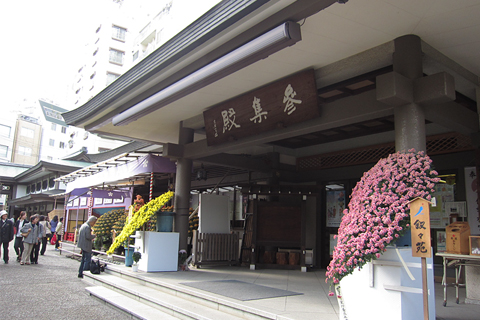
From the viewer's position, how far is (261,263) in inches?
326

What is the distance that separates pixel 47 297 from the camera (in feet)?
19.9

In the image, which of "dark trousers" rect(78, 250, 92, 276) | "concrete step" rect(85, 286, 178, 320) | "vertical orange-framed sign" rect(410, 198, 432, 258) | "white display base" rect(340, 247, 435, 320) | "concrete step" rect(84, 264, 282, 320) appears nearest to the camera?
"vertical orange-framed sign" rect(410, 198, 432, 258)

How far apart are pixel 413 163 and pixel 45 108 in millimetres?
55008

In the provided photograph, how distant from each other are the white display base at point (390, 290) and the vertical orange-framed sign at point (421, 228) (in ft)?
1.52

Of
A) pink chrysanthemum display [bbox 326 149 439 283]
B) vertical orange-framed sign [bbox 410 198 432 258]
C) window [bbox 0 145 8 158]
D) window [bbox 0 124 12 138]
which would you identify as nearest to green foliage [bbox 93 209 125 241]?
pink chrysanthemum display [bbox 326 149 439 283]

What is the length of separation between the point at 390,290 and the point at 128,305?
3.93 m

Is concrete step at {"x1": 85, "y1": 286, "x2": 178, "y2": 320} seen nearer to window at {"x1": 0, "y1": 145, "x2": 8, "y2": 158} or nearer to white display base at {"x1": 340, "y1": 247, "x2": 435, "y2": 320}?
white display base at {"x1": 340, "y1": 247, "x2": 435, "y2": 320}

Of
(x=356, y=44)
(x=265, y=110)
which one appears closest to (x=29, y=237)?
(x=265, y=110)

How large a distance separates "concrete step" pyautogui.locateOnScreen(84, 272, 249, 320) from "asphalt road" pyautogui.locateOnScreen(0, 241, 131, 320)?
36 cm

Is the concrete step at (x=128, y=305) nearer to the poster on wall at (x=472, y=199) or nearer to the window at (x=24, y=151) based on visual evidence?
the poster on wall at (x=472, y=199)

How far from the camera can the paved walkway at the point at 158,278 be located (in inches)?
172

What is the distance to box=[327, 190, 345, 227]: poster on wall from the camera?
877cm

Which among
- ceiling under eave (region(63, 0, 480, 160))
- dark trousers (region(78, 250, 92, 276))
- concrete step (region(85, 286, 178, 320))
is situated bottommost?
concrete step (region(85, 286, 178, 320))

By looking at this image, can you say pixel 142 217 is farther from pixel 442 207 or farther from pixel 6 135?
pixel 6 135
